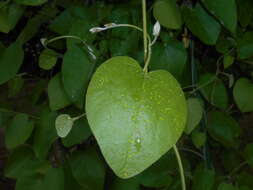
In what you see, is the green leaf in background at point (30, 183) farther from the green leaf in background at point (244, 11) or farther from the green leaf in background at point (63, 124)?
the green leaf in background at point (244, 11)

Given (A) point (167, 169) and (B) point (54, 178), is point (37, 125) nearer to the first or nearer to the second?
(B) point (54, 178)

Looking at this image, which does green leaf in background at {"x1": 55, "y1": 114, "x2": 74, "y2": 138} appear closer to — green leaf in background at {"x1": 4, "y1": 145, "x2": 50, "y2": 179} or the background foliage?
the background foliage

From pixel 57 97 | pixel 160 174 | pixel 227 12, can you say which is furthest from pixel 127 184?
pixel 227 12

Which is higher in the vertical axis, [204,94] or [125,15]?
[125,15]

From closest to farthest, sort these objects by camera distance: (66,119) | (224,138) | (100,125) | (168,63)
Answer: (100,125)
(66,119)
(168,63)
(224,138)

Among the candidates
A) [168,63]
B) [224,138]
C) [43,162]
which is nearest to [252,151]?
[224,138]

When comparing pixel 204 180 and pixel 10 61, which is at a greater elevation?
pixel 10 61

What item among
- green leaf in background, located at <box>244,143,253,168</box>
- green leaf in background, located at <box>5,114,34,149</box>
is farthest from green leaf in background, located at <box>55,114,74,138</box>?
green leaf in background, located at <box>244,143,253,168</box>

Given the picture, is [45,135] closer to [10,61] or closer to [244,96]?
[10,61]
